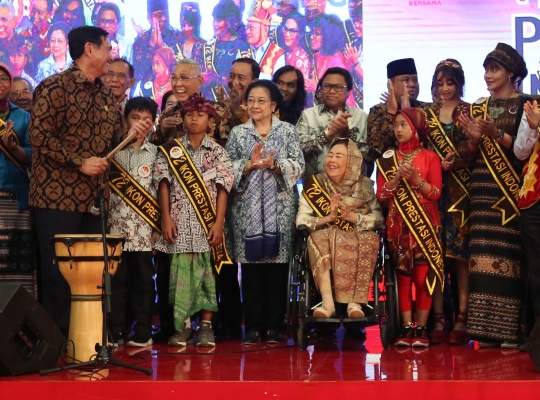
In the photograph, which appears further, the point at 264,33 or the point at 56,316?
the point at 264,33

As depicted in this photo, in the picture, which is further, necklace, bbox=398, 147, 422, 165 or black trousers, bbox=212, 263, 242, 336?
black trousers, bbox=212, 263, 242, 336

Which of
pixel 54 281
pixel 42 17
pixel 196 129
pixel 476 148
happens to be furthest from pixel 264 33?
pixel 54 281

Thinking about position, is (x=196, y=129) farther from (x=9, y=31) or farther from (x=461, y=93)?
(x=9, y=31)

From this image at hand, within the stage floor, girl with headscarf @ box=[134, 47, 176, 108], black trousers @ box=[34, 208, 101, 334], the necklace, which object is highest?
girl with headscarf @ box=[134, 47, 176, 108]

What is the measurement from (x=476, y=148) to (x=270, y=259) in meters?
1.30

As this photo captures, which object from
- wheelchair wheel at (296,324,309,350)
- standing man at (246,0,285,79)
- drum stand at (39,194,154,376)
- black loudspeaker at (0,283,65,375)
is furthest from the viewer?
standing man at (246,0,285,79)

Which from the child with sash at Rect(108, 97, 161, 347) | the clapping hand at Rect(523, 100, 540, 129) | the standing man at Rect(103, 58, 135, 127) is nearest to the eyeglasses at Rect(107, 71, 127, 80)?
the standing man at Rect(103, 58, 135, 127)

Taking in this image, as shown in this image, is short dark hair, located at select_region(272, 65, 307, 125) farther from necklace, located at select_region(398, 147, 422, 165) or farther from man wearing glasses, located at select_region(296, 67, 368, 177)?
necklace, located at select_region(398, 147, 422, 165)

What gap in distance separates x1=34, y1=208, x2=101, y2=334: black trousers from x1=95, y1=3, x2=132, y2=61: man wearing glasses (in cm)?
271

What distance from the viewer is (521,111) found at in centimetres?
489

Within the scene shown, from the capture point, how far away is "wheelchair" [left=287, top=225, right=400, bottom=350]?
4.73 meters

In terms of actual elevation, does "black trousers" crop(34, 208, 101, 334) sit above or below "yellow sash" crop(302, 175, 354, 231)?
below

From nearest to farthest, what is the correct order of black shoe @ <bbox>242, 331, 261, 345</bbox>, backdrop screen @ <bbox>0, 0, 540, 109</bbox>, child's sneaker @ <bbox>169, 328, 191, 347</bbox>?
child's sneaker @ <bbox>169, 328, 191, 347</bbox> < black shoe @ <bbox>242, 331, 261, 345</bbox> < backdrop screen @ <bbox>0, 0, 540, 109</bbox>

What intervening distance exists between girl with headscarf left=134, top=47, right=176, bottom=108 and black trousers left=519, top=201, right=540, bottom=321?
349 cm
